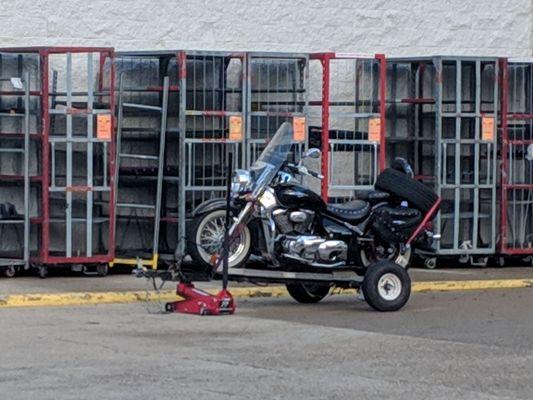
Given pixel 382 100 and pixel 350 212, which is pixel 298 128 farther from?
pixel 350 212

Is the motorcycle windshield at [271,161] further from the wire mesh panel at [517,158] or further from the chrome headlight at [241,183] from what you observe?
the wire mesh panel at [517,158]

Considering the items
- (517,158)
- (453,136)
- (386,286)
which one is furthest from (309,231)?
(517,158)

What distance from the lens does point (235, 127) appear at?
1625cm

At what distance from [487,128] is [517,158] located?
29.1 inches

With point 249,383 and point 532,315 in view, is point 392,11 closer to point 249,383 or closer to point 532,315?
point 532,315

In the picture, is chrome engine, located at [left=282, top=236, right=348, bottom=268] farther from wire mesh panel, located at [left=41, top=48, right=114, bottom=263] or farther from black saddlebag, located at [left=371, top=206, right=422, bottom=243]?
wire mesh panel, located at [left=41, top=48, right=114, bottom=263]

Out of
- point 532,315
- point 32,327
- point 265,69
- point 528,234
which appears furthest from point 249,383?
point 528,234

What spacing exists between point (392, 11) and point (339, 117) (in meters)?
2.12

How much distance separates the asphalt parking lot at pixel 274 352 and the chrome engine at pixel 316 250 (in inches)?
21.4

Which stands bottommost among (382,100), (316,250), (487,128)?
(316,250)

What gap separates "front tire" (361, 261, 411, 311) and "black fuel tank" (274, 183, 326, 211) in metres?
0.93

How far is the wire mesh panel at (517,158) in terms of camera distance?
1741 cm

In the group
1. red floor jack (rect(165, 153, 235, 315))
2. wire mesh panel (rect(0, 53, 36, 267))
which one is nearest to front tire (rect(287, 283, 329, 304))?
red floor jack (rect(165, 153, 235, 315))

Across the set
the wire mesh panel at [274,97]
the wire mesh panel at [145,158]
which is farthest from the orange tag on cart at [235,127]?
the wire mesh panel at [145,158]
